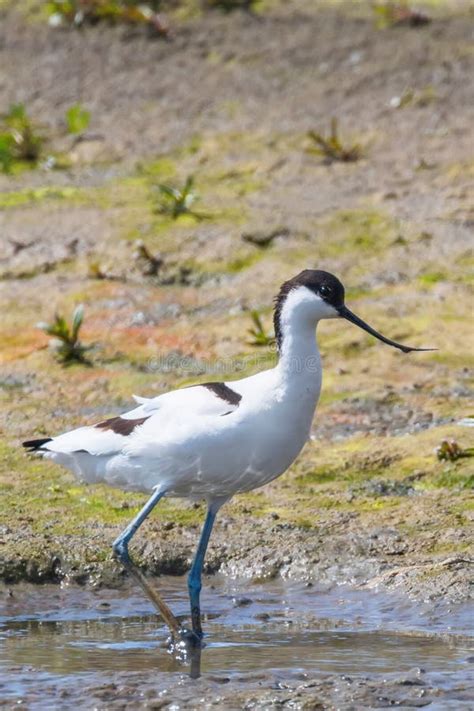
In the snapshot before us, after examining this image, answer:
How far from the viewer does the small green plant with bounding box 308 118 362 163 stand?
10250 millimetres

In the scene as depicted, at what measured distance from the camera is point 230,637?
5.34 meters

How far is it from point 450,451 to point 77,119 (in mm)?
5407

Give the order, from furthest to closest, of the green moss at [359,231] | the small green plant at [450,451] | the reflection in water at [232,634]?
1. the green moss at [359,231]
2. the small green plant at [450,451]
3. the reflection in water at [232,634]

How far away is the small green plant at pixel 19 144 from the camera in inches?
421

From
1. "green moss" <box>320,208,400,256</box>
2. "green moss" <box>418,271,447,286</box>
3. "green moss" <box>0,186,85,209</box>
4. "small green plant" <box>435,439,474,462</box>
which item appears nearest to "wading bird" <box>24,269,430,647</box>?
"small green plant" <box>435,439,474,462</box>

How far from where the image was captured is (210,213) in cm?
973

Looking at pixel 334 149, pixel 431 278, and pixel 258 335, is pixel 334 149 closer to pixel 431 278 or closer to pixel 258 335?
pixel 431 278

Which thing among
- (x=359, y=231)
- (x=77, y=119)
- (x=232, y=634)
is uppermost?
(x=77, y=119)

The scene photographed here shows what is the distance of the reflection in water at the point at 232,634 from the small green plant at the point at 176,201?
161 inches

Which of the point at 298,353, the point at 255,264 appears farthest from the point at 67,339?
the point at 298,353

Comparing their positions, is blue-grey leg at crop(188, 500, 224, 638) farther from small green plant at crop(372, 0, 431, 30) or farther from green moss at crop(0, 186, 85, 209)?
small green plant at crop(372, 0, 431, 30)

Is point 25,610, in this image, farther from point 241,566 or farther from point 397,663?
point 397,663

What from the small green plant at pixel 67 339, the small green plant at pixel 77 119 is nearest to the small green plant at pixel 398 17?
the small green plant at pixel 77 119

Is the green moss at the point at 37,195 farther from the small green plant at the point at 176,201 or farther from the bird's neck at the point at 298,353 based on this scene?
the bird's neck at the point at 298,353
